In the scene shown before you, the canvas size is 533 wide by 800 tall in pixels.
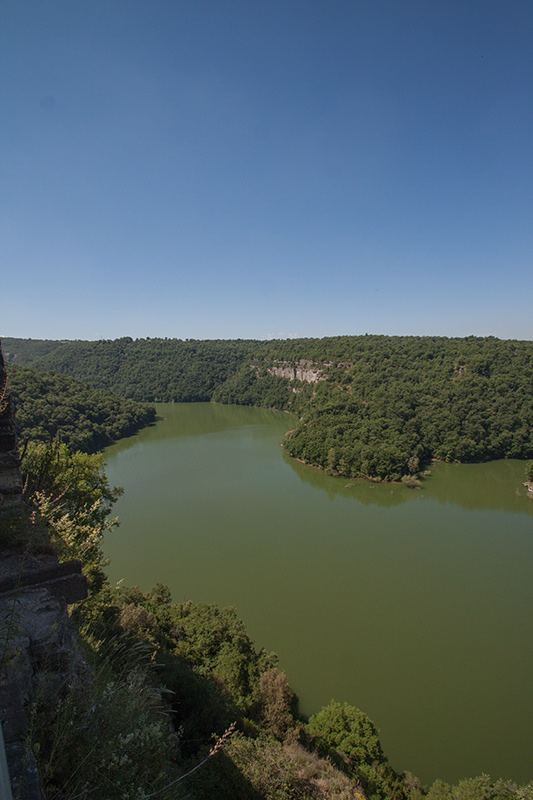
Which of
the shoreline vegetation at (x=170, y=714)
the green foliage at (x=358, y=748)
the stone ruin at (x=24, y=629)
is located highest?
the stone ruin at (x=24, y=629)

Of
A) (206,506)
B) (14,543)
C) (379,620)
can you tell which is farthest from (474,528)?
(14,543)

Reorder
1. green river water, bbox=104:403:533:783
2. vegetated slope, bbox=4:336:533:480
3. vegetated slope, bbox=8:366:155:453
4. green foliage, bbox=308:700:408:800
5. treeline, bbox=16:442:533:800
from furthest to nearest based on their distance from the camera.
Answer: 1. vegetated slope, bbox=8:366:155:453
2. vegetated slope, bbox=4:336:533:480
3. green river water, bbox=104:403:533:783
4. green foliage, bbox=308:700:408:800
5. treeline, bbox=16:442:533:800

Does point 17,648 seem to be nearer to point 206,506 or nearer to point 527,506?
point 206,506

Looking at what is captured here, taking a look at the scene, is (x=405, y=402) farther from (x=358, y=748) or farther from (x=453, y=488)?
(x=358, y=748)

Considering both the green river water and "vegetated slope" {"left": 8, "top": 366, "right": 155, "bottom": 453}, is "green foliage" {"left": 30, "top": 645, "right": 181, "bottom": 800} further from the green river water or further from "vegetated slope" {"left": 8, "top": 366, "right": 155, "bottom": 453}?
"vegetated slope" {"left": 8, "top": 366, "right": 155, "bottom": 453}

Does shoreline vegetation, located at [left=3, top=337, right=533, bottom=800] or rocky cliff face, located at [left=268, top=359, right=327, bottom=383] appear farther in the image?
rocky cliff face, located at [left=268, top=359, right=327, bottom=383]

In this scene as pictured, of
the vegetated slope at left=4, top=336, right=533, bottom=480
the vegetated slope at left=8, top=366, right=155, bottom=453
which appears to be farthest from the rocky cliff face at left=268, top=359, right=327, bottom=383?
the vegetated slope at left=8, top=366, right=155, bottom=453

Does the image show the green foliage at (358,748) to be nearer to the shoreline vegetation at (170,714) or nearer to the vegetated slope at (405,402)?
the shoreline vegetation at (170,714)

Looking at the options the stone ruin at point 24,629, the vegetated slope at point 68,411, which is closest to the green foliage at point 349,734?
the stone ruin at point 24,629
